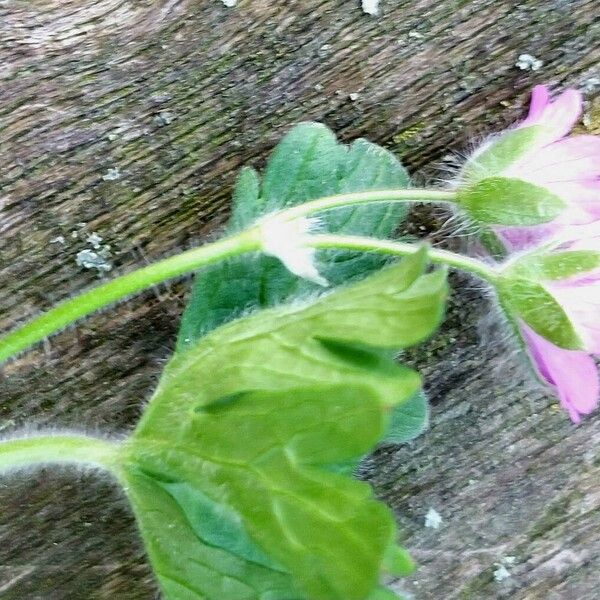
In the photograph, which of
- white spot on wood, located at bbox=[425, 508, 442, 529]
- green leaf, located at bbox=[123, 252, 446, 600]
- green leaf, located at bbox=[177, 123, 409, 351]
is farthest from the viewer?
white spot on wood, located at bbox=[425, 508, 442, 529]

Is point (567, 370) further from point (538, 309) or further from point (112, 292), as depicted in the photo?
point (112, 292)

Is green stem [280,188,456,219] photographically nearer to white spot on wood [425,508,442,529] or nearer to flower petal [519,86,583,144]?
flower petal [519,86,583,144]

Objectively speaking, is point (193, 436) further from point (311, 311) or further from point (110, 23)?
point (110, 23)

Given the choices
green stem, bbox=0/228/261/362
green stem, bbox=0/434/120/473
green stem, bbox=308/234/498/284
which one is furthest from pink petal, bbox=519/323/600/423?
green stem, bbox=0/434/120/473

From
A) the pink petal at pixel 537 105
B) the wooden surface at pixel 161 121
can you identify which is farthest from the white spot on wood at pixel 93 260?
the pink petal at pixel 537 105

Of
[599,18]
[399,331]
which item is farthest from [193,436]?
[599,18]

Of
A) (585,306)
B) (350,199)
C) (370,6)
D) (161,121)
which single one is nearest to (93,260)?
(161,121)

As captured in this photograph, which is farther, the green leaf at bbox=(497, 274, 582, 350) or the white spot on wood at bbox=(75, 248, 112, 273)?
the white spot on wood at bbox=(75, 248, 112, 273)
